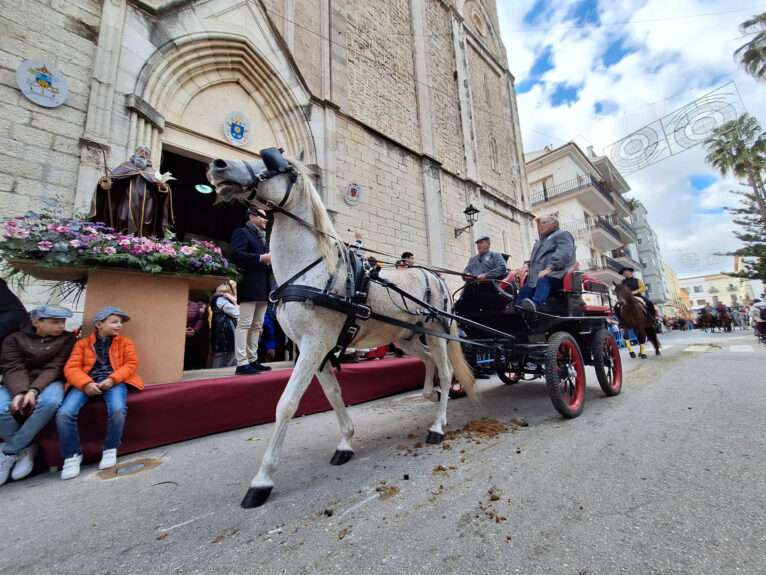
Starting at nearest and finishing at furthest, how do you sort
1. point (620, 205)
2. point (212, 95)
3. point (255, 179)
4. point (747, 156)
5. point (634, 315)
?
point (255, 179)
point (212, 95)
point (634, 315)
point (747, 156)
point (620, 205)

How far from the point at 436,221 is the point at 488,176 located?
5.15 metres

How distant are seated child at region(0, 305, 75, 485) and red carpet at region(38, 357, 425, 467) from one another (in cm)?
13

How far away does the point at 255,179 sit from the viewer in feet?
6.55

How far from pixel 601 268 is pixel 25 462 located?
89.0ft

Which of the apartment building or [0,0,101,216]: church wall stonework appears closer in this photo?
[0,0,101,216]: church wall stonework

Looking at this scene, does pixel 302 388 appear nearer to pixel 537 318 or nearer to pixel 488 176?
pixel 537 318

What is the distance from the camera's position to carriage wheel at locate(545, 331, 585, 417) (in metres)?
2.75

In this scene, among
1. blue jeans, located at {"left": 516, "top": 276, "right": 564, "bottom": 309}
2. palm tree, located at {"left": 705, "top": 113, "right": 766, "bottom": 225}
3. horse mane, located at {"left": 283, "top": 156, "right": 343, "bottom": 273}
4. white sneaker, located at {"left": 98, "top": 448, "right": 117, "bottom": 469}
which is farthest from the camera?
palm tree, located at {"left": 705, "top": 113, "right": 766, "bottom": 225}

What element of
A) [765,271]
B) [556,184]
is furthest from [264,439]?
[765,271]

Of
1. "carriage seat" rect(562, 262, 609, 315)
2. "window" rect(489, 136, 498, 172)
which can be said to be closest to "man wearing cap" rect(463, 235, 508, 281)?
"carriage seat" rect(562, 262, 609, 315)

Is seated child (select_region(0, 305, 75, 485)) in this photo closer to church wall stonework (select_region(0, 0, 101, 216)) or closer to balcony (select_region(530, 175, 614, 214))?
church wall stonework (select_region(0, 0, 101, 216))

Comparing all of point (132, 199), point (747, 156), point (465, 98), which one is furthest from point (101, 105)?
point (747, 156)

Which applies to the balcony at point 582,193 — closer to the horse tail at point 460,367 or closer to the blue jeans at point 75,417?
the horse tail at point 460,367

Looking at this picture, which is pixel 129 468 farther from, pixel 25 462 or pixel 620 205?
pixel 620 205
